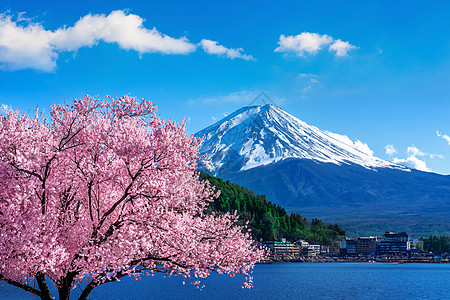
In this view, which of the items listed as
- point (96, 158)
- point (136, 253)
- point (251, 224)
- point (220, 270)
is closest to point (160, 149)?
point (96, 158)

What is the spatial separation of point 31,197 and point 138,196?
295cm

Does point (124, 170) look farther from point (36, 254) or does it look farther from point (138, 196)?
point (36, 254)

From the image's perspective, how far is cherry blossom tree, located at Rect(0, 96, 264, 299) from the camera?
45.0 feet

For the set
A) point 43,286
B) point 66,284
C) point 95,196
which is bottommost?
point 43,286

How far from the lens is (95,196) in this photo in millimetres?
15211

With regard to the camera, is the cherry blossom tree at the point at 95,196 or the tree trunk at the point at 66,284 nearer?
the cherry blossom tree at the point at 95,196

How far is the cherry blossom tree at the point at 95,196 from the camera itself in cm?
1370

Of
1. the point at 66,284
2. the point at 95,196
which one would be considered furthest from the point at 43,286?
the point at 95,196

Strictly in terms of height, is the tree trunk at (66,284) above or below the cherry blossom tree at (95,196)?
below

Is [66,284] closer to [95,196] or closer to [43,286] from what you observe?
[43,286]

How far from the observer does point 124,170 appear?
48.8 feet

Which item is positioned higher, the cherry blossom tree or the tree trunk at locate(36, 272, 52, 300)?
the cherry blossom tree

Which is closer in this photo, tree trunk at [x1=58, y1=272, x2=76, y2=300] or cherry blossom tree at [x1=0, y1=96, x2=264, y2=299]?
cherry blossom tree at [x1=0, y1=96, x2=264, y2=299]

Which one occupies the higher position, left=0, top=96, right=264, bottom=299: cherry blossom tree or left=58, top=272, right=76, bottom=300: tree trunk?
left=0, top=96, right=264, bottom=299: cherry blossom tree
